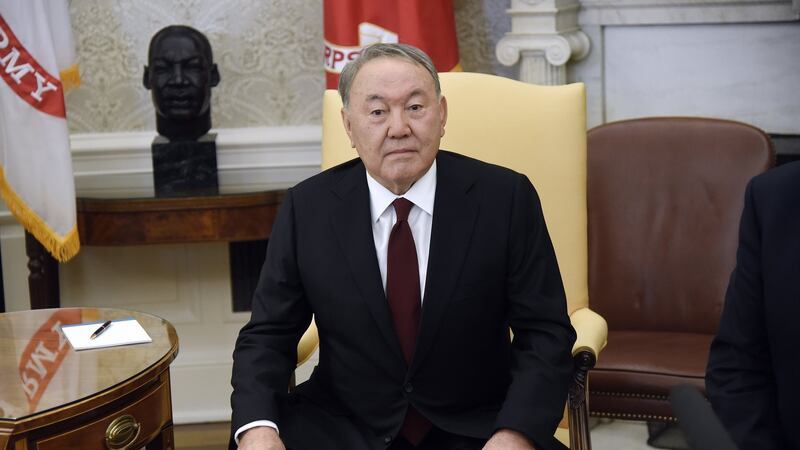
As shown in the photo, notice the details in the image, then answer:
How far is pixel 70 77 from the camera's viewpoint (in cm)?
373

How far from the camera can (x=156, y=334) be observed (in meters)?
2.58

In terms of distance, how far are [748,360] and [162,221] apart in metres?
2.45

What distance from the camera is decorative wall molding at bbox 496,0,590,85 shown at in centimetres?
406

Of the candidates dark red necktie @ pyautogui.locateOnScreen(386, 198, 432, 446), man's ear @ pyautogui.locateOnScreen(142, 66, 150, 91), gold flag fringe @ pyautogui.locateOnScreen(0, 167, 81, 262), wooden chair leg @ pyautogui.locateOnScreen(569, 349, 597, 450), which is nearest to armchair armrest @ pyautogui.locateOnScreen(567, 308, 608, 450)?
wooden chair leg @ pyautogui.locateOnScreen(569, 349, 597, 450)

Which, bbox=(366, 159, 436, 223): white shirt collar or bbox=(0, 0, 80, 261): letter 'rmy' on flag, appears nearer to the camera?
bbox=(366, 159, 436, 223): white shirt collar

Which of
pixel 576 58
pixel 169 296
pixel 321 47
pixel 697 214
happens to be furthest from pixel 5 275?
pixel 697 214

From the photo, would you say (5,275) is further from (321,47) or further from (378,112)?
(378,112)

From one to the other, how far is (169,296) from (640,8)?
2216mm

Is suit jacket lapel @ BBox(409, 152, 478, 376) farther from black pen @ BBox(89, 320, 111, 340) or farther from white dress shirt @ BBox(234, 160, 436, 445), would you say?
black pen @ BBox(89, 320, 111, 340)

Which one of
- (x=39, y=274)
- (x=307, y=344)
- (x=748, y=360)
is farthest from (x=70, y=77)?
(x=748, y=360)

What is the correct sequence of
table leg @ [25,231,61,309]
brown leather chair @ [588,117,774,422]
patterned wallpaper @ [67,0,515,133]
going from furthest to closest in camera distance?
patterned wallpaper @ [67,0,515,133] → table leg @ [25,231,61,309] → brown leather chair @ [588,117,774,422]

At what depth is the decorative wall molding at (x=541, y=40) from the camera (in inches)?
160

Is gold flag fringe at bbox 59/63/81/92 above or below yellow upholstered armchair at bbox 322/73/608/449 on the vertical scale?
above

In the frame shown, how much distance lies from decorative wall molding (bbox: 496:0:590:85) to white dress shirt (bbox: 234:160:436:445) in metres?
1.88
